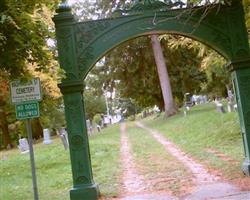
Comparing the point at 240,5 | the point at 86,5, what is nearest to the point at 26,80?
the point at 240,5

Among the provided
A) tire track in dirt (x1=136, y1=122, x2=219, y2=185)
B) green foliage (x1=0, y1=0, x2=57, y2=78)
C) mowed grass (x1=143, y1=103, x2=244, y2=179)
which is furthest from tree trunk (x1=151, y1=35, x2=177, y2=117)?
green foliage (x1=0, y1=0, x2=57, y2=78)

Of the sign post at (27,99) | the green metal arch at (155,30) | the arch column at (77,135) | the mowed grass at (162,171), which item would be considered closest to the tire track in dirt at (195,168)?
the mowed grass at (162,171)

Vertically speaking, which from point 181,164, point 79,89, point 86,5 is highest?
point 86,5

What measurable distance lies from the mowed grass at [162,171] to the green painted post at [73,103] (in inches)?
63.3

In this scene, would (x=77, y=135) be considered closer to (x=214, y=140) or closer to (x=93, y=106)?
(x=214, y=140)

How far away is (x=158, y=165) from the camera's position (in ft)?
46.1

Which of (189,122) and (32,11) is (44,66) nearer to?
(32,11)

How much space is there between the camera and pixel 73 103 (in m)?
9.80

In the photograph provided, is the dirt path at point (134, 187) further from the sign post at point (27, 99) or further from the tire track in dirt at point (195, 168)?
the sign post at point (27, 99)

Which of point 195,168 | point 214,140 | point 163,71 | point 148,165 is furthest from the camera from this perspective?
point 163,71

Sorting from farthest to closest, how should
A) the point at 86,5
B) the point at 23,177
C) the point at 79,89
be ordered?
1. the point at 86,5
2. the point at 23,177
3. the point at 79,89

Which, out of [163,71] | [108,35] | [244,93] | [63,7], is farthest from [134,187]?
[163,71]

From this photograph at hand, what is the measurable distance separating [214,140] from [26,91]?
11.0 metres

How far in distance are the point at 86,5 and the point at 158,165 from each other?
73.3ft
